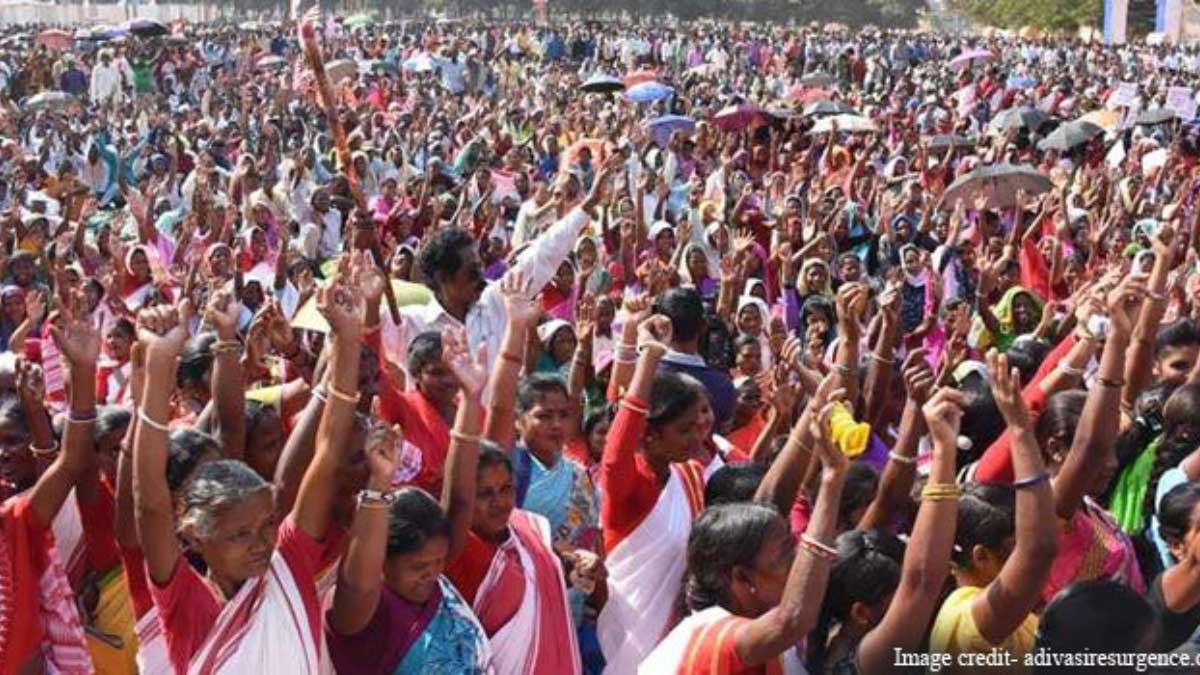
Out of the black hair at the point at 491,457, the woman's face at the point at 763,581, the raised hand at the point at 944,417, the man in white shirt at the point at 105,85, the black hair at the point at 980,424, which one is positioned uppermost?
the raised hand at the point at 944,417

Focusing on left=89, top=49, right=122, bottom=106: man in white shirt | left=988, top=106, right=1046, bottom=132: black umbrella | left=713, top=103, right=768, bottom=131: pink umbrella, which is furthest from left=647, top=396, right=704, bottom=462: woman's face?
left=89, top=49, right=122, bottom=106: man in white shirt

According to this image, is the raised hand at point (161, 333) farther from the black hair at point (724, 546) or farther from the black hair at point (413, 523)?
the black hair at point (724, 546)

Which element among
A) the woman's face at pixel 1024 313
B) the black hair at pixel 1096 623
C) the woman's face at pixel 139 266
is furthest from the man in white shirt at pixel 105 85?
the black hair at pixel 1096 623

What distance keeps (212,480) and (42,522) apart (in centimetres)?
54

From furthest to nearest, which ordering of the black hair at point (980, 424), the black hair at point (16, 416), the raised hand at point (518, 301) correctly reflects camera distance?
1. the black hair at point (980, 424)
2. the raised hand at point (518, 301)
3. the black hair at point (16, 416)

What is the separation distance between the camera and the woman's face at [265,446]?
152 inches

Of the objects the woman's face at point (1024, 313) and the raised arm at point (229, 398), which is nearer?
the raised arm at point (229, 398)

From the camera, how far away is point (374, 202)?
434 inches

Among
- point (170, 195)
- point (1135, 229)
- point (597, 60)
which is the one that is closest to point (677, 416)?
point (1135, 229)

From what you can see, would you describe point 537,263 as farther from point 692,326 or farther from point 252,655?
point 252,655

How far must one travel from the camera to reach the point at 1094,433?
11.3 ft

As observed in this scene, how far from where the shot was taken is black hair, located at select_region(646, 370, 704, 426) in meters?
3.75

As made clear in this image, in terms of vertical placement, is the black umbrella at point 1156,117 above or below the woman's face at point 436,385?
below

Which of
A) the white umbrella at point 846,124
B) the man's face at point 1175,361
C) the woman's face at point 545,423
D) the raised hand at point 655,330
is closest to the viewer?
the raised hand at point 655,330
